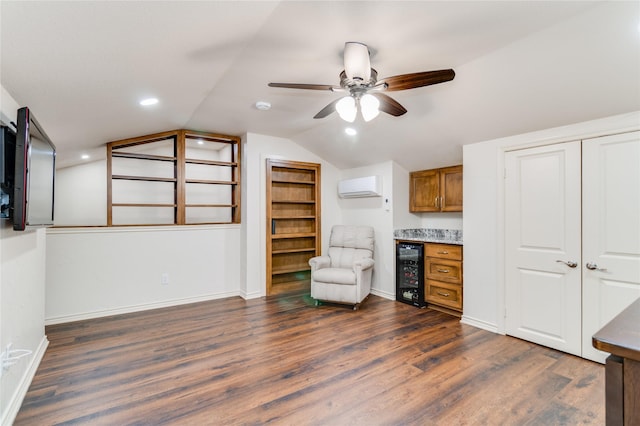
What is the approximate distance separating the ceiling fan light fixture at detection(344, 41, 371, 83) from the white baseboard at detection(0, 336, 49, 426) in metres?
2.92

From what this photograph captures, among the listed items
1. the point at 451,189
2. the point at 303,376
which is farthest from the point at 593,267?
the point at 303,376

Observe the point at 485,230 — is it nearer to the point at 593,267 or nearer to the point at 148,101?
Result: the point at 593,267

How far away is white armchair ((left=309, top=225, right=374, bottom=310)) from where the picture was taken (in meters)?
3.96

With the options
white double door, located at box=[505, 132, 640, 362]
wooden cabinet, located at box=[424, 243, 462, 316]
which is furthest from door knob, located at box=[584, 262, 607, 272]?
wooden cabinet, located at box=[424, 243, 462, 316]

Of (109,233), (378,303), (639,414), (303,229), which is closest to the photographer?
(639,414)

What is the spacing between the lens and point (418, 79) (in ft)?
6.43

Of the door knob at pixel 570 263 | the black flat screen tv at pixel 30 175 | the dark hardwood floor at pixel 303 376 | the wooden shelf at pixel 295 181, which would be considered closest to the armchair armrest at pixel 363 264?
the dark hardwood floor at pixel 303 376

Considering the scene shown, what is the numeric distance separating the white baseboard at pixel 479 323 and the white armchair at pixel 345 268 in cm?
123

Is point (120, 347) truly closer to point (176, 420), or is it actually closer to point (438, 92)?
point (176, 420)

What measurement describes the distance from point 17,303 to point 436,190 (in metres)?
4.46

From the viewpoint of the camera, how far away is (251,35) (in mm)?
1917

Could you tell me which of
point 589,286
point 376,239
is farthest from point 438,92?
point 376,239

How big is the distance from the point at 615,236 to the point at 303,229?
3.83 metres

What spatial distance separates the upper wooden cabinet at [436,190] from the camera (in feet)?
13.5
